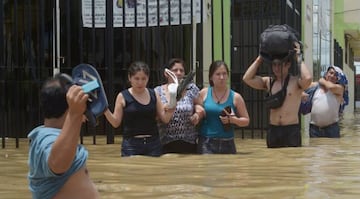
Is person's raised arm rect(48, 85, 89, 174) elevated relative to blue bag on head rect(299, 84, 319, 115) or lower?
elevated

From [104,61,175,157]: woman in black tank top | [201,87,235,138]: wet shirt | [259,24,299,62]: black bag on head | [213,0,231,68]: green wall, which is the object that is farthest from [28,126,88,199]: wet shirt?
[213,0,231,68]: green wall

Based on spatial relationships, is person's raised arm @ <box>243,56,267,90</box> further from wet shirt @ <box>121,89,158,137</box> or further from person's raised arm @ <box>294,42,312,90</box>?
wet shirt @ <box>121,89,158,137</box>

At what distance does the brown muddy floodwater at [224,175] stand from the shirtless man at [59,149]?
1.39 metres

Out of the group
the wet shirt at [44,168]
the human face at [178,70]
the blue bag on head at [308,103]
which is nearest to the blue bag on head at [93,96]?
the wet shirt at [44,168]

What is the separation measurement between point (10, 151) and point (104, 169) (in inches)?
115

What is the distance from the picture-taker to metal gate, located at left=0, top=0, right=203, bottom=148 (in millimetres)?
10250

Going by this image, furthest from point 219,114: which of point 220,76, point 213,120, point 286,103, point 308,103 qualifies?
point 308,103

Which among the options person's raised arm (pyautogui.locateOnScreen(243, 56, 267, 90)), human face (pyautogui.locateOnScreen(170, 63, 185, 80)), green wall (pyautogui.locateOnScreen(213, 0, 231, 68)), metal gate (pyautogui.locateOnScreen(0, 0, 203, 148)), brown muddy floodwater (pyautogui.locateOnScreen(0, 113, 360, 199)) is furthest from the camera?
green wall (pyautogui.locateOnScreen(213, 0, 231, 68))

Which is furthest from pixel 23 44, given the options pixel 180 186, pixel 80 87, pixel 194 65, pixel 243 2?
pixel 80 87

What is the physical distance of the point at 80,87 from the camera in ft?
8.67

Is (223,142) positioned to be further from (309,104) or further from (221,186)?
(309,104)

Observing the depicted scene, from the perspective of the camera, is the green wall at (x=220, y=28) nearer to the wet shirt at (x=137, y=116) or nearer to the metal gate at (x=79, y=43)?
the metal gate at (x=79, y=43)

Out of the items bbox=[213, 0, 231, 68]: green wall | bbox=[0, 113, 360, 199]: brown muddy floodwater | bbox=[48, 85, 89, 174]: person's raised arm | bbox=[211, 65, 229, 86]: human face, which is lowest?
bbox=[0, 113, 360, 199]: brown muddy floodwater

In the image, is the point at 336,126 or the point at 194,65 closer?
the point at 336,126
